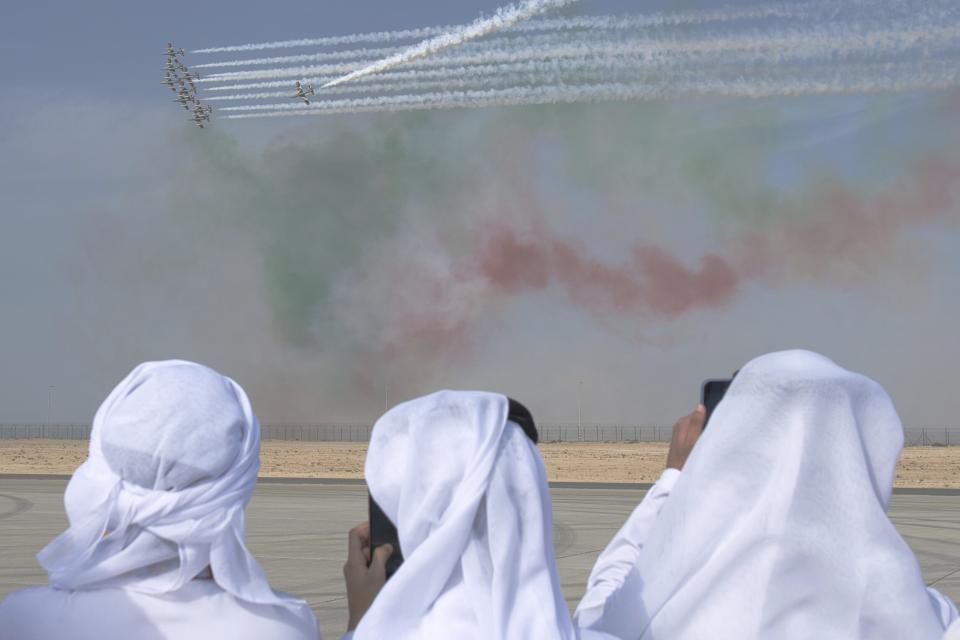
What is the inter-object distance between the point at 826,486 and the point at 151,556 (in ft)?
5.98

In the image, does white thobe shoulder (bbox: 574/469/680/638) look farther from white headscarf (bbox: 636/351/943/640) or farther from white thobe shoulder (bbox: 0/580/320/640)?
white thobe shoulder (bbox: 0/580/320/640)

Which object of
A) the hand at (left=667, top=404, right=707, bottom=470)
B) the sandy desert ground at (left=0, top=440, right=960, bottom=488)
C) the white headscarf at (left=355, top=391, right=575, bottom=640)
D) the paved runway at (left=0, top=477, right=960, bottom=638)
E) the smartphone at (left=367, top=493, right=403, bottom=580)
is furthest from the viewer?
the sandy desert ground at (left=0, top=440, right=960, bottom=488)

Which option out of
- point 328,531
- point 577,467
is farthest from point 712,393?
point 577,467

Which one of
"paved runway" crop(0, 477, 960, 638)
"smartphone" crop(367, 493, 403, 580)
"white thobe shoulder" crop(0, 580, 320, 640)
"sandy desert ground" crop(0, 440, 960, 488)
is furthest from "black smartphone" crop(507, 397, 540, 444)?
"sandy desert ground" crop(0, 440, 960, 488)

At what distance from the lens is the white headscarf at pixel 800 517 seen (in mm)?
3410

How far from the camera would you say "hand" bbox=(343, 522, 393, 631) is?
349 centimetres

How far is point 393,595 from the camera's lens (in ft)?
9.84

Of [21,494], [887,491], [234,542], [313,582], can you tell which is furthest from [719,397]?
[21,494]

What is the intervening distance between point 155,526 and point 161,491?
0.31 feet

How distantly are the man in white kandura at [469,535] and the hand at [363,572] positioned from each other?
1.22ft

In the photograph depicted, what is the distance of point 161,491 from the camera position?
3377mm

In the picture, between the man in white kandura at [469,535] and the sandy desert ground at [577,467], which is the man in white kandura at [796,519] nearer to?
the man in white kandura at [469,535]

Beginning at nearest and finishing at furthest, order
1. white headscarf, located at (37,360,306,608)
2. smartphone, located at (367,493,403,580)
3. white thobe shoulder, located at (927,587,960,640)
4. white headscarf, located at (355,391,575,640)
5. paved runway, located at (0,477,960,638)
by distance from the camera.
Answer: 1. white headscarf, located at (355,391,575,640)
2. white headscarf, located at (37,360,306,608)
3. smartphone, located at (367,493,403,580)
4. white thobe shoulder, located at (927,587,960,640)
5. paved runway, located at (0,477,960,638)

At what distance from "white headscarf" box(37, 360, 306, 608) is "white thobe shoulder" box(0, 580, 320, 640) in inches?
1.5
